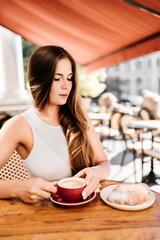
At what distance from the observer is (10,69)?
15.7 feet

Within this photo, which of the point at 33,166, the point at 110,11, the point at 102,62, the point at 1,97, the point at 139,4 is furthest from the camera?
the point at 102,62

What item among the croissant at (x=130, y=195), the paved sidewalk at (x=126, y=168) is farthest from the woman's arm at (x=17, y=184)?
the paved sidewalk at (x=126, y=168)

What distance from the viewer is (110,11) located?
288 centimetres

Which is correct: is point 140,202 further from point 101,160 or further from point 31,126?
point 31,126

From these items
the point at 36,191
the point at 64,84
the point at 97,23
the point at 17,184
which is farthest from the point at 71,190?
Answer: the point at 97,23

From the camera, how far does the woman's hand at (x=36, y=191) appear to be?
1.04 meters

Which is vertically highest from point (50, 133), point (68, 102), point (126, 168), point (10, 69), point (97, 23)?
point (97, 23)

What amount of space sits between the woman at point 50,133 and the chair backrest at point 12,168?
16cm

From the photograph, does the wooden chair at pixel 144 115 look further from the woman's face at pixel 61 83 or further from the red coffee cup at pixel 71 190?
the red coffee cup at pixel 71 190

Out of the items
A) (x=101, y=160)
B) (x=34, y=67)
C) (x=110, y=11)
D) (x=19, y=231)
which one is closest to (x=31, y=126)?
(x=34, y=67)

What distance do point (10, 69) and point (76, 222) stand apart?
4424 millimetres

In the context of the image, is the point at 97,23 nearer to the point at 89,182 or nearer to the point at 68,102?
the point at 68,102

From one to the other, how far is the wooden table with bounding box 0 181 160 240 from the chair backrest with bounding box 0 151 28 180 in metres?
0.68

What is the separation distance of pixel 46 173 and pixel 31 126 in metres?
0.33
